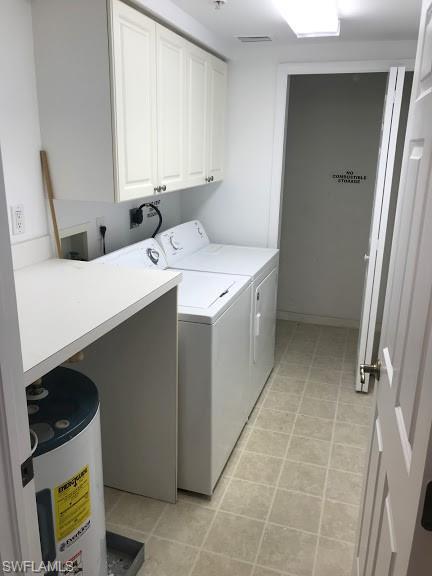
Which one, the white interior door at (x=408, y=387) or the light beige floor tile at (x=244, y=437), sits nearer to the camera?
the white interior door at (x=408, y=387)

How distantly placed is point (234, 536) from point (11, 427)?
1.51 meters

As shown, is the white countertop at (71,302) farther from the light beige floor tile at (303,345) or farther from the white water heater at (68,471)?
the light beige floor tile at (303,345)

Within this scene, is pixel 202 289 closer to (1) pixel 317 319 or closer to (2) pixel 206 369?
(2) pixel 206 369

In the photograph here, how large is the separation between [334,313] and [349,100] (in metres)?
1.88

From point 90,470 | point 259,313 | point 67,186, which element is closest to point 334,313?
point 259,313

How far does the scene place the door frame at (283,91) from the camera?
3119 millimetres

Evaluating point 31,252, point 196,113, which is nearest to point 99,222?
point 31,252

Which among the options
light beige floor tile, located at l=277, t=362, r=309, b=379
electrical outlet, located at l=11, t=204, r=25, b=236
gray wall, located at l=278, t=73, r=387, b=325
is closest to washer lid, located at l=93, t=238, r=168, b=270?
electrical outlet, located at l=11, t=204, r=25, b=236

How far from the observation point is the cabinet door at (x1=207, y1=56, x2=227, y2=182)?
10.00ft

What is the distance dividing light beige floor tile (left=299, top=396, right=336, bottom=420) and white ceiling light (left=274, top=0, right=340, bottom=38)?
87.6 inches

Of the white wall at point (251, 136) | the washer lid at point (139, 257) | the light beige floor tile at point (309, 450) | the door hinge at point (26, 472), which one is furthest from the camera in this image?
the white wall at point (251, 136)

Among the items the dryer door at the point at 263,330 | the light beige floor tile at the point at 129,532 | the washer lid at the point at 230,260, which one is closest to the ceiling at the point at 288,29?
the washer lid at the point at 230,260

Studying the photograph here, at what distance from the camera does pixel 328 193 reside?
4.25 meters

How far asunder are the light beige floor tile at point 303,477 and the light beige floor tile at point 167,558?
62 cm
